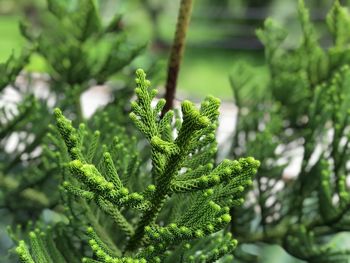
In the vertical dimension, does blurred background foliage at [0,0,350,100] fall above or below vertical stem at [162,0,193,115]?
above

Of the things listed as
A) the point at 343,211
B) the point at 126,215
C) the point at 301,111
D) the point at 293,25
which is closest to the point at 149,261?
the point at 126,215

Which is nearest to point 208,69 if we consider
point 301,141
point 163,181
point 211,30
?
point 211,30

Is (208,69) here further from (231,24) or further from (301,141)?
(301,141)

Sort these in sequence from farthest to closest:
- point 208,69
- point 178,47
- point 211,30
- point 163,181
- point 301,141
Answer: point 211,30, point 208,69, point 301,141, point 178,47, point 163,181

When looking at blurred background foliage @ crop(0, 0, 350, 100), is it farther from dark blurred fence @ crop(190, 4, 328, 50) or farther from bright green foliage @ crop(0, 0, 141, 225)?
bright green foliage @ crop(0, 0, 141, 225)

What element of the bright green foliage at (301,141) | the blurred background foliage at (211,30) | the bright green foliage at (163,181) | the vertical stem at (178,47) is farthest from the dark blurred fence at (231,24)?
the bright green foliage at (163,181)

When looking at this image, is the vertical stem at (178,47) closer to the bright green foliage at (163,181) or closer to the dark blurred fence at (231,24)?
the bright green foliage at (163,181)

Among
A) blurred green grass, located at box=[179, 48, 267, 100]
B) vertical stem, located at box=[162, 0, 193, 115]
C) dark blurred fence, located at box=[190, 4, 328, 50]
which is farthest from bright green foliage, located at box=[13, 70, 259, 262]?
dark blurred fence, located at box=[190, 4, 328, 50]
